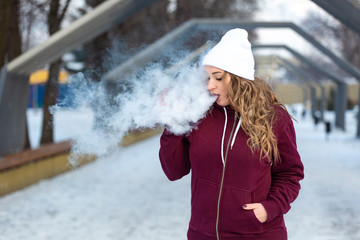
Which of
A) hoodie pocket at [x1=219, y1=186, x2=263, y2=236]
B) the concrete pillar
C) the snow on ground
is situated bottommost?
the snow on ground

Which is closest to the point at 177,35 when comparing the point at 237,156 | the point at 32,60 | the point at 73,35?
the point at 73,35

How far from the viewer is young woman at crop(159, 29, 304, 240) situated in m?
2.07

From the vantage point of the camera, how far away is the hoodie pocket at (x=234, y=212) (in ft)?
6.78

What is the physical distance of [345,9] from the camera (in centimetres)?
577

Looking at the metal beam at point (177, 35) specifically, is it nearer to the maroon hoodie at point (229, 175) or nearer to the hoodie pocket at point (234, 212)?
the maroon hoodie at point (229, 175)

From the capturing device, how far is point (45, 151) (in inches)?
355

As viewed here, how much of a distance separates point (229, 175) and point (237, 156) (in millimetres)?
82

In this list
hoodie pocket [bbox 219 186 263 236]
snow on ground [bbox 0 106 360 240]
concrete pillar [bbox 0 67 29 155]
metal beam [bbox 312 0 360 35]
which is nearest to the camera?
hoodie pocket [bbox 219 186 263 236]

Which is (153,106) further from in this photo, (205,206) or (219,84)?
(205,206)

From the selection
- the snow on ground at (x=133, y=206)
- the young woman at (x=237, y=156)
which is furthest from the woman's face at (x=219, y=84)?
the snow on ground at (x=133, y=206)

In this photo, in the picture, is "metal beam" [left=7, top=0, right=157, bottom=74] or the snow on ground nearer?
the snow on ground

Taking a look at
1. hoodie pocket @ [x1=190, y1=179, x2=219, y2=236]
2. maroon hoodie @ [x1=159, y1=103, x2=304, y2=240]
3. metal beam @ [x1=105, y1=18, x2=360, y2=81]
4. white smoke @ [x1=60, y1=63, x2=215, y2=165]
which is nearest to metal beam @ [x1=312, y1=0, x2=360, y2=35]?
white smoke @ [x1=60, y1=63, x2=215, y2=165]

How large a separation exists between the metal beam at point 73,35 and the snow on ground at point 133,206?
6.11ft

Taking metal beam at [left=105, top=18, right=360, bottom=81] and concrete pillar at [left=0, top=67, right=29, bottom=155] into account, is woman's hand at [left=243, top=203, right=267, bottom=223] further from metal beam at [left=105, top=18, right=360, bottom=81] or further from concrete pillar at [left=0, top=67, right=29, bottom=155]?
metal beam at [left=105, top=18, right=360, bottom=81]
